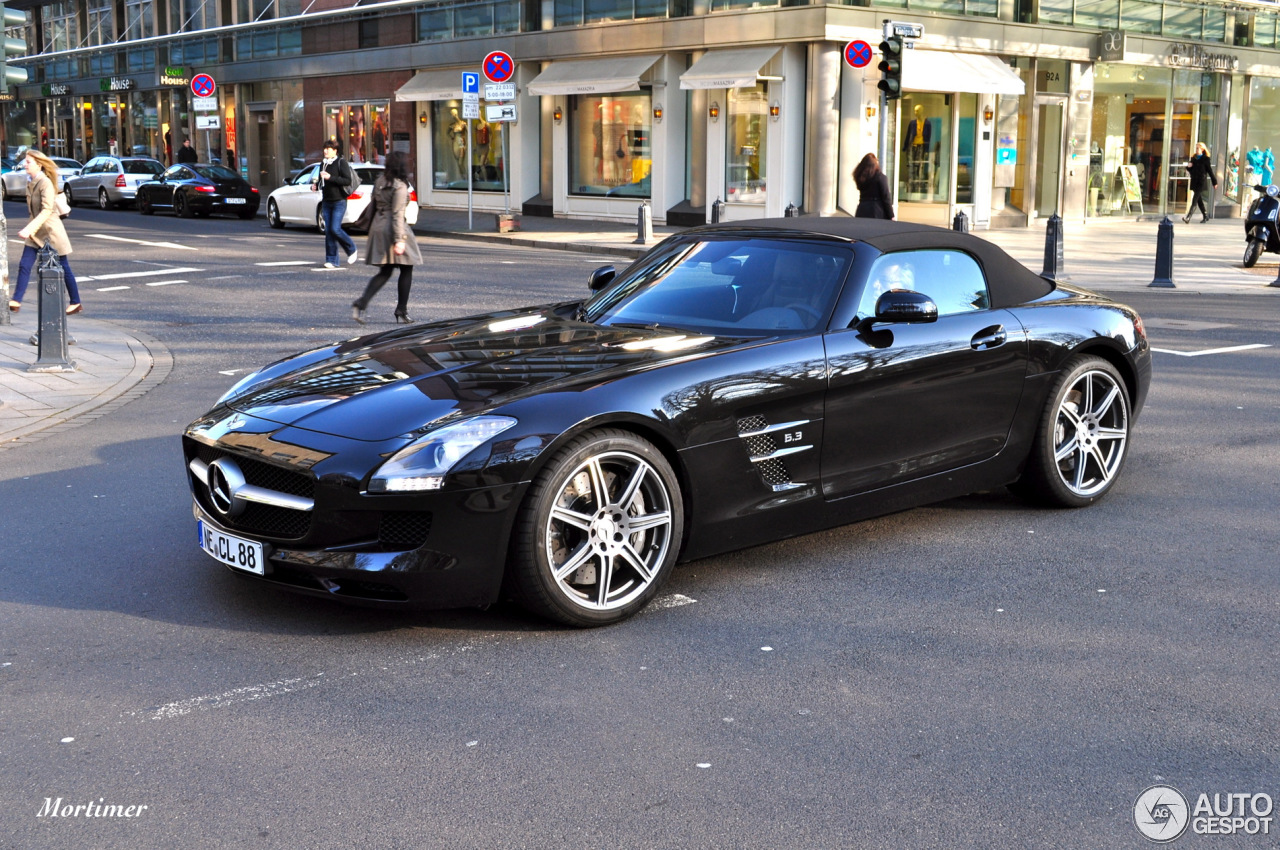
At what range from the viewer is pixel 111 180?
36656 millimetres

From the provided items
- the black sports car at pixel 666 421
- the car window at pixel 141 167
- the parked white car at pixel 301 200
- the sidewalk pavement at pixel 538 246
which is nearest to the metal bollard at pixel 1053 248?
the sidewalk pavement at pixel 538 246

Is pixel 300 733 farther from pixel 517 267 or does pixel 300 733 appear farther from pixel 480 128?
pixel 480 128

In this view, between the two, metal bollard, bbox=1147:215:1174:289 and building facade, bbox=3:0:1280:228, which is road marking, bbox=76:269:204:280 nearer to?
building facade, bbox=3:0:1280:228

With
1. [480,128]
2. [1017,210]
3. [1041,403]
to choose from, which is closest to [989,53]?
[1017,210]

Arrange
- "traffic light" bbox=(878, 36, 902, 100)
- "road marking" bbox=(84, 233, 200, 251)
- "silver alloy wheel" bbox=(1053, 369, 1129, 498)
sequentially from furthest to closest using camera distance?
1. "road marking" bbox=(84, 233, 200, 251)
2. "traffic light" bbox=(878, 36, 902, 100)
3. "silver alloy wheel" bbox=(1053, 369, 1129, 498)

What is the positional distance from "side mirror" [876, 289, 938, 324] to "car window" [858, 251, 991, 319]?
15cm

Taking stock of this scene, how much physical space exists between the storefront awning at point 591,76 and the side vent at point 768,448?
25.5 meters

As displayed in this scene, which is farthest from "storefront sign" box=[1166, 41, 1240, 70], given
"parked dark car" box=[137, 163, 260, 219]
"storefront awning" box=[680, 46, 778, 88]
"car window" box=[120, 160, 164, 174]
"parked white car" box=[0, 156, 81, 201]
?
"parked white car" box=[0, 156, 81, 201]

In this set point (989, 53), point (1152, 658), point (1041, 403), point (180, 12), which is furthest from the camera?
point (180, 12)

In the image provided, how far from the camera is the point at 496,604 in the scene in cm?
522

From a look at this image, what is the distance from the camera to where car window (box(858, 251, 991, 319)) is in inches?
232

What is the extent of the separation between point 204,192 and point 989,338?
28.9 m

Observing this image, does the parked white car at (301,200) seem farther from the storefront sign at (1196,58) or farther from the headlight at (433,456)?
the headlight at (433,456)

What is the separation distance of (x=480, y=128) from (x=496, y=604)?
31803mm
